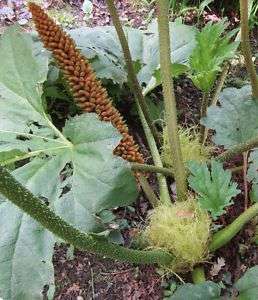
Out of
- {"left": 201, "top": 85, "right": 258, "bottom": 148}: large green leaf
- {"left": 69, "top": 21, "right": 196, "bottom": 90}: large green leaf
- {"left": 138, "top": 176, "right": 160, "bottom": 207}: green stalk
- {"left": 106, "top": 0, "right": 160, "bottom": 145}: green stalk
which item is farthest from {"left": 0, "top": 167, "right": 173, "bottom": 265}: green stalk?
{"left": 69, "top": 21, "right": 196, "bottom": 90}: large green leaf

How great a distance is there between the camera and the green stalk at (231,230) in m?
1.58

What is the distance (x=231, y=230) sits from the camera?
63.9 inches

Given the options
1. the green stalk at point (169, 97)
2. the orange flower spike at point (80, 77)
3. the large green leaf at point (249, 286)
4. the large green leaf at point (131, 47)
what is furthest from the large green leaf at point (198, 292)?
the large green leaf at point (131, 47)

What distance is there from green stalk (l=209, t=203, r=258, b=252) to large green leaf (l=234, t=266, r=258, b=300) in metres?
0.15

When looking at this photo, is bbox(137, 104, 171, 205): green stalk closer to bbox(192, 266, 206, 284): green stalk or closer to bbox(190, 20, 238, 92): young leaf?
bbox(192, 266, 206, 284): green stalk

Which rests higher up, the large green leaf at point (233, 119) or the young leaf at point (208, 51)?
the young leaf at point (208, 51)

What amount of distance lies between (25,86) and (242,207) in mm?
770

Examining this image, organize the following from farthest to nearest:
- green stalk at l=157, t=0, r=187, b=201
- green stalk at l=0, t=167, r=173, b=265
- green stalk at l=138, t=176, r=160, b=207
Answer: green stalk at l=138, t=176, r=160, b=207 → green stalk at l=157, t=0, r=187, b=201 → green stalk at l=0, t=167, r=173, b=265

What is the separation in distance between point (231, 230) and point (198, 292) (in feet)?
0.74

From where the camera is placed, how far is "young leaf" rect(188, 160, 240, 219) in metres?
1.53

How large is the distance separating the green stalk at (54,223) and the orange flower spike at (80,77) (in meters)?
0.38

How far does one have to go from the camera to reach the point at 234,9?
2600 millimetres

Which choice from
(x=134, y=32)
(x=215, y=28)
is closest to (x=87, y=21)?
(x=134, y=32)

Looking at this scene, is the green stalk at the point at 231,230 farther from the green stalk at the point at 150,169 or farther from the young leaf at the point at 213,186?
the green stalk at the point at 150,169
